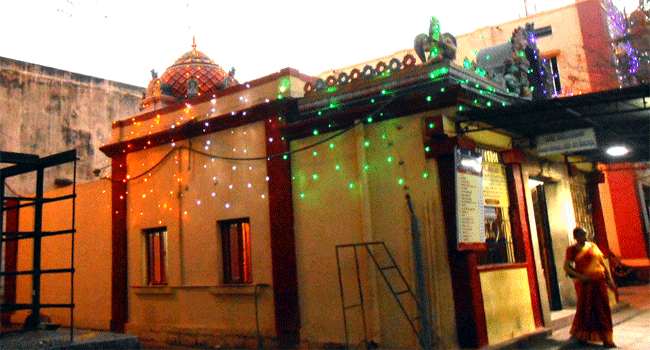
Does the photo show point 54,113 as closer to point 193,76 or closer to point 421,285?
point 193,76

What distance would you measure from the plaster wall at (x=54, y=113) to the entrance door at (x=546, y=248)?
14891 millimetres

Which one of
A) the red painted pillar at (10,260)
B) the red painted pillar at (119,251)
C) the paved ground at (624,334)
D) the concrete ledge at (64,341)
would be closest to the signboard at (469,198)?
the paved ground at (624,334)

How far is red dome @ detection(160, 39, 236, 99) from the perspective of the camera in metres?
13.4

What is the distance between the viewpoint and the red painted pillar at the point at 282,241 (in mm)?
9500

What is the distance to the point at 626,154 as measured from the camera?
1305 cm

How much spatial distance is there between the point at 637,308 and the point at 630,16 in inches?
407

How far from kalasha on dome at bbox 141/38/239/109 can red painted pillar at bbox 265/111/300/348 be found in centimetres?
377

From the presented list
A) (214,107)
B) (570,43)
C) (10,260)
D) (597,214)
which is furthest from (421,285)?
(570,43)

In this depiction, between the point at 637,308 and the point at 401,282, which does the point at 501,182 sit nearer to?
the point at 401,282

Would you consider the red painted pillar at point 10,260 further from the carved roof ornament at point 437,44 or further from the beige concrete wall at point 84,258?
the carved roof ornament at point 437,44

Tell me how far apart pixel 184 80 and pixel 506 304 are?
9169mm

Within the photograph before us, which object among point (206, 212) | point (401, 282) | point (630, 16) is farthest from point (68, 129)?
point (630, 16)

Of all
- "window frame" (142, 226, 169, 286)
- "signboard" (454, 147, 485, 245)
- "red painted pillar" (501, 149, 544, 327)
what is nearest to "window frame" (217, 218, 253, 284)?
"window frame" (142, 226, 169, 286)

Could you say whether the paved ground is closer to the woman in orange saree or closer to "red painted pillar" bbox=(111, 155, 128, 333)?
the woman in orange saree
